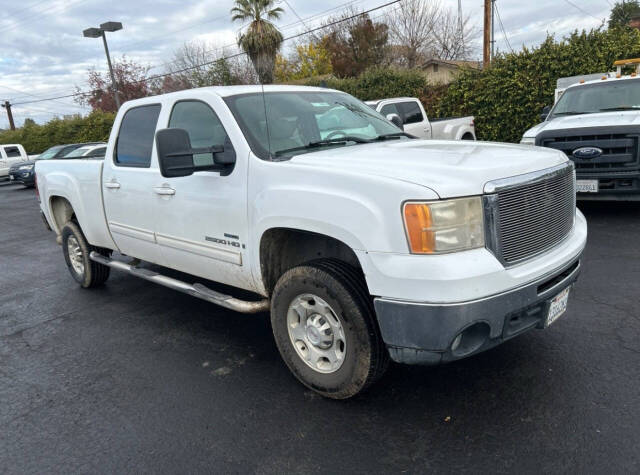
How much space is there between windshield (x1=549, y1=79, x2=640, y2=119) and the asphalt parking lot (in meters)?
4.01

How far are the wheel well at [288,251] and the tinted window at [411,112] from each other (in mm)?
9652

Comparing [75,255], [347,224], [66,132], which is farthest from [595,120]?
[66,132]

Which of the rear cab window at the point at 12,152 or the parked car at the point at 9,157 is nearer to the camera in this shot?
the parked car at the point at 9,157

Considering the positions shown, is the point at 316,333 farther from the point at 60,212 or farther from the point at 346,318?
the point at 60,212

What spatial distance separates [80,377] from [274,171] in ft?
6.93

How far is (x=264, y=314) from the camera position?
188 inches

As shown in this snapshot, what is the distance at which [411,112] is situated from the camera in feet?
41.9

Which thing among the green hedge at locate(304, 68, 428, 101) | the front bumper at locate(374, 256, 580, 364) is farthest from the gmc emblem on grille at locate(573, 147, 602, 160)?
the green hedge at locate(304, 68, 428, 101)

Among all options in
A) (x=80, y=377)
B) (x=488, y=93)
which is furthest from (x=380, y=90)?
(x=80, y=377)

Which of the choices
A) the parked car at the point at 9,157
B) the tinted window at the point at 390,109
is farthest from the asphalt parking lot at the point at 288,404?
the parked car at the point at 9,157

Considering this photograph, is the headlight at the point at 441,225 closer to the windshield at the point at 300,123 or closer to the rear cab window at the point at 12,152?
the windshield at the point at 300,123

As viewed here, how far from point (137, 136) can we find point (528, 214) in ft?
10.9

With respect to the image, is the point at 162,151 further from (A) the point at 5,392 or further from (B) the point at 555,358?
(B) the point at 555,358

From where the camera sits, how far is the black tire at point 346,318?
2854mm
